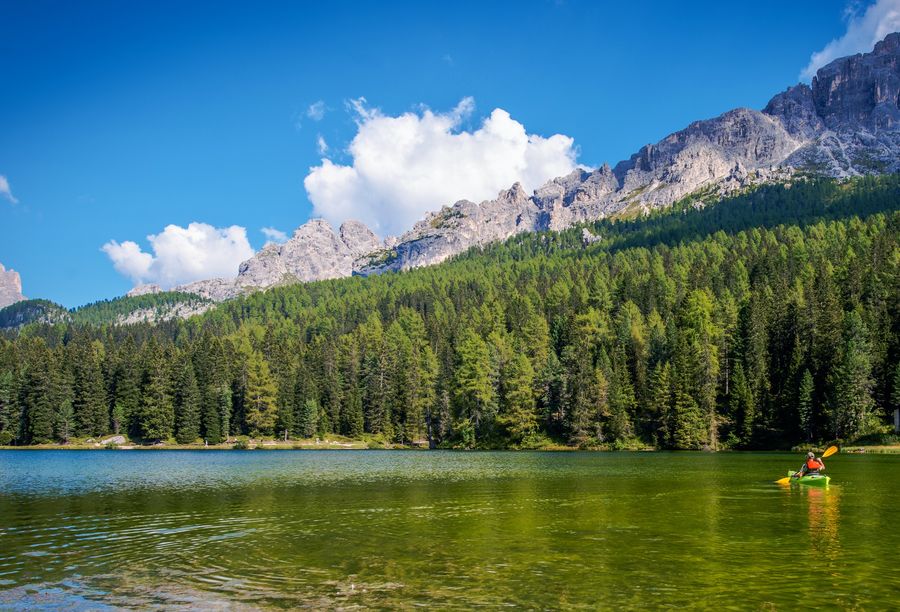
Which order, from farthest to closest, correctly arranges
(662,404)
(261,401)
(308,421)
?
(261,401) < (308,421) < (662,404)

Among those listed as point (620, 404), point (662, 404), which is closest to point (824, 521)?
point (662, 404)

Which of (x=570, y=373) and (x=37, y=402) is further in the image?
(x=37, y=402)

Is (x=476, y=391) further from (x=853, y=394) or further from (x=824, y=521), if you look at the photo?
(x=824, y=521)

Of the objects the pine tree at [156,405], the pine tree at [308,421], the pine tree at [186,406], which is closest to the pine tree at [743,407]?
the pine tree at [308,421]

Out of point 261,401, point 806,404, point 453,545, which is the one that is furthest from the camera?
point 261,401

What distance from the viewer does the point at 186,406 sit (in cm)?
13162

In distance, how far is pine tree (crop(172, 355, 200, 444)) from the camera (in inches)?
5123

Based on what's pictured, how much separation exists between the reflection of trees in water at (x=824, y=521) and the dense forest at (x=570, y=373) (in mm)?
59399

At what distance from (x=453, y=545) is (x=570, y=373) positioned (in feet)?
316

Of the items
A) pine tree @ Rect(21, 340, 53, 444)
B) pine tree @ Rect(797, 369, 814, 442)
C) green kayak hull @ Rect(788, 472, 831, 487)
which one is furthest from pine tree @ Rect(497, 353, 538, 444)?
pine tree @ Rect(21, 340, 53, 444)

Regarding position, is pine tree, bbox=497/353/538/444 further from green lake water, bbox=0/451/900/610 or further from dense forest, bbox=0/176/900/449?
green lake water, bbox=0/451/900/610

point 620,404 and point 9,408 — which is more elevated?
point 9,408

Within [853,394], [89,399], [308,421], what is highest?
[89,399]

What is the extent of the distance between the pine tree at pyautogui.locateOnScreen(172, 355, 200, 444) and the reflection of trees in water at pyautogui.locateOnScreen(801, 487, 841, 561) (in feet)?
374
